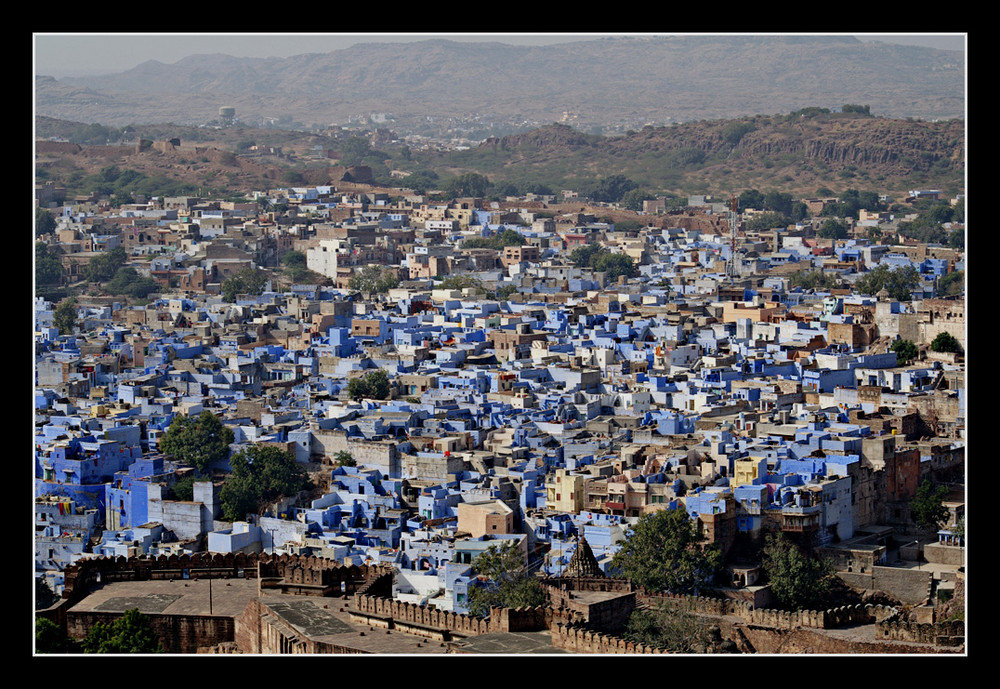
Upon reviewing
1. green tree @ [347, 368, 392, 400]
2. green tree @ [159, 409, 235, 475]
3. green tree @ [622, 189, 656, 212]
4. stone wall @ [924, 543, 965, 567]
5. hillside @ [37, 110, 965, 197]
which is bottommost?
stone wall @ [924, 543, 965, 567]

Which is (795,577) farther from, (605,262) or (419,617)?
(605,262)

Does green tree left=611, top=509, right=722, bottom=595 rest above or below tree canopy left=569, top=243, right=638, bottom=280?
below

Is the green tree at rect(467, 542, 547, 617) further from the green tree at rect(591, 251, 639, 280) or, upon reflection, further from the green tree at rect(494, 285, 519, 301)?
the green tree at rect(591, 251, 639, 280)

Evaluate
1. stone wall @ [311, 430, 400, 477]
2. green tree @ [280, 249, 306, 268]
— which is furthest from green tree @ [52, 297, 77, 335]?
stone wall @ [311, 430, 400, 477]

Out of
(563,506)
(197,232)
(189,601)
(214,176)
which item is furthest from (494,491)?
(214,176)

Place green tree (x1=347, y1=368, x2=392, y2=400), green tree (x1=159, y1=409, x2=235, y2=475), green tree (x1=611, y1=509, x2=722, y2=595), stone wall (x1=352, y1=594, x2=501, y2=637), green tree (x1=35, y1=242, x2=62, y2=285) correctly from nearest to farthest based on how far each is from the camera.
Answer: stone wall (x1=352, y1=594, x2=501, y2=637), green tree (x1=611, y1=509, x2=722, y2=595), green tree (x1=159, y1=409, x2=235, y2=475), green tree (x1=347, y1=368, x2=392, y2=400), green tree (x1=35, y1=242, x2=62, y2=285)

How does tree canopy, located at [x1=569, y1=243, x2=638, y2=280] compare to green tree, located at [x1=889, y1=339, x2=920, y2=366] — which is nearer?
green tree, located at [x1=889, y1=339, x2=920, y2=366]

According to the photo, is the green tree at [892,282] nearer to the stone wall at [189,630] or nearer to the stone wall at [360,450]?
the stone wall at [360,450]
